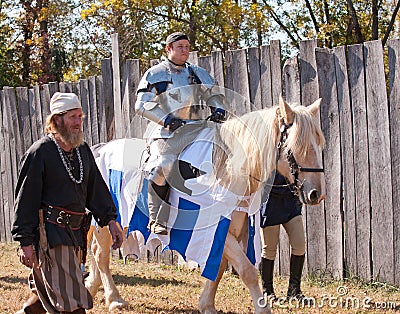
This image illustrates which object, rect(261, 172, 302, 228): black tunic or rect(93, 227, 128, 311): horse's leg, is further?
rect(93, 227, 128, 311): horse's leg

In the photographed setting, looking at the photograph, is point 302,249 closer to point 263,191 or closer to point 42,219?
point 263,191

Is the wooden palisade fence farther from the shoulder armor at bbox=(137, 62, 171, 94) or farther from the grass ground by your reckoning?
the shoulder armor at bbox=(137, 62, 171, 94)

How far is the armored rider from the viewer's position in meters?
5.03

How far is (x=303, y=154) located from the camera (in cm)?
448

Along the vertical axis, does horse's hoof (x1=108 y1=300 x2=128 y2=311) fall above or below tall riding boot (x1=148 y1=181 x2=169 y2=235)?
below

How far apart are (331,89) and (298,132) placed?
1989 mm

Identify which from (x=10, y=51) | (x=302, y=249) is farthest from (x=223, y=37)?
(x=302, y=249)

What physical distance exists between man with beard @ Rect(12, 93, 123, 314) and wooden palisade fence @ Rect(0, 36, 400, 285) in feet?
9.32

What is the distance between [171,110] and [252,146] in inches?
30.5

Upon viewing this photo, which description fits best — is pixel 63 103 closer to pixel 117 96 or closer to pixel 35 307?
pixel 35 307

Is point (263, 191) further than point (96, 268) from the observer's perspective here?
No

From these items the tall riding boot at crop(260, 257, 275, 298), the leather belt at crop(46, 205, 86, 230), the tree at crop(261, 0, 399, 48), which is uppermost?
the tree at crop(261, 0, 399, 48)

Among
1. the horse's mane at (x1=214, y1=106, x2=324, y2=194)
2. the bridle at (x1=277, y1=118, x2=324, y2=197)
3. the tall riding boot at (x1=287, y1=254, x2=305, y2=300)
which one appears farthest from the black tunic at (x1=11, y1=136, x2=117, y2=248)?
the tall riding boot at (x1=287, y1=254, x2=305, y2=300)

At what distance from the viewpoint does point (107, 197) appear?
4.55m
